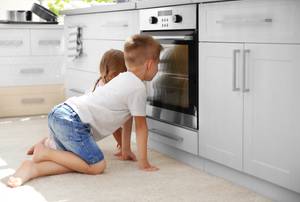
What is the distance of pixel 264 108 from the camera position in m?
2.29

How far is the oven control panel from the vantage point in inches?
110

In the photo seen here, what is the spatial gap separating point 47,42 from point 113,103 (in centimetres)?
221

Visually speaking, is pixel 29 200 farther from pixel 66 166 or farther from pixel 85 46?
pixel 85 46

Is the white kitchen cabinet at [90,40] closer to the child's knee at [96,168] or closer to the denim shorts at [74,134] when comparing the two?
the denim shorts at [74,134]

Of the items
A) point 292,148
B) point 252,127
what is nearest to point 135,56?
point 252,127

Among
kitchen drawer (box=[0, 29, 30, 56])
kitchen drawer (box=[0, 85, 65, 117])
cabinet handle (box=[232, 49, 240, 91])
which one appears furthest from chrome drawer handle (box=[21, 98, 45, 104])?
cabinet handle (box=[232, 49, 240, 91])

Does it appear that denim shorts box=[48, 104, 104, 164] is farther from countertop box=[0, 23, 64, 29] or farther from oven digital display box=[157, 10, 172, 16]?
countertop box=[0, 23, 64, 29]

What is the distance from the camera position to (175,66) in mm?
3000

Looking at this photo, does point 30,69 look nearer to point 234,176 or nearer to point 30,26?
point 30,26

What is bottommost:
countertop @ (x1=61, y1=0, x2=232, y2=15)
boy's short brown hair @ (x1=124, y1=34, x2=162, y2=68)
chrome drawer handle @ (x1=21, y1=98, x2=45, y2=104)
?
chrome drawer handle @ (x1=21, y1=98, x2=45, y2=104)

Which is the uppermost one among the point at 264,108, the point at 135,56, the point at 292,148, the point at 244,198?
the point at 135,56

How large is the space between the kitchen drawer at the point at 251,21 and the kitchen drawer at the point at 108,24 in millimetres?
850

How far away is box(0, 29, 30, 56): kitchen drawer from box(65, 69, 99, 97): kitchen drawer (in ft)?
1.41

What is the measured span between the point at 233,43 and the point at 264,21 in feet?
0.82
